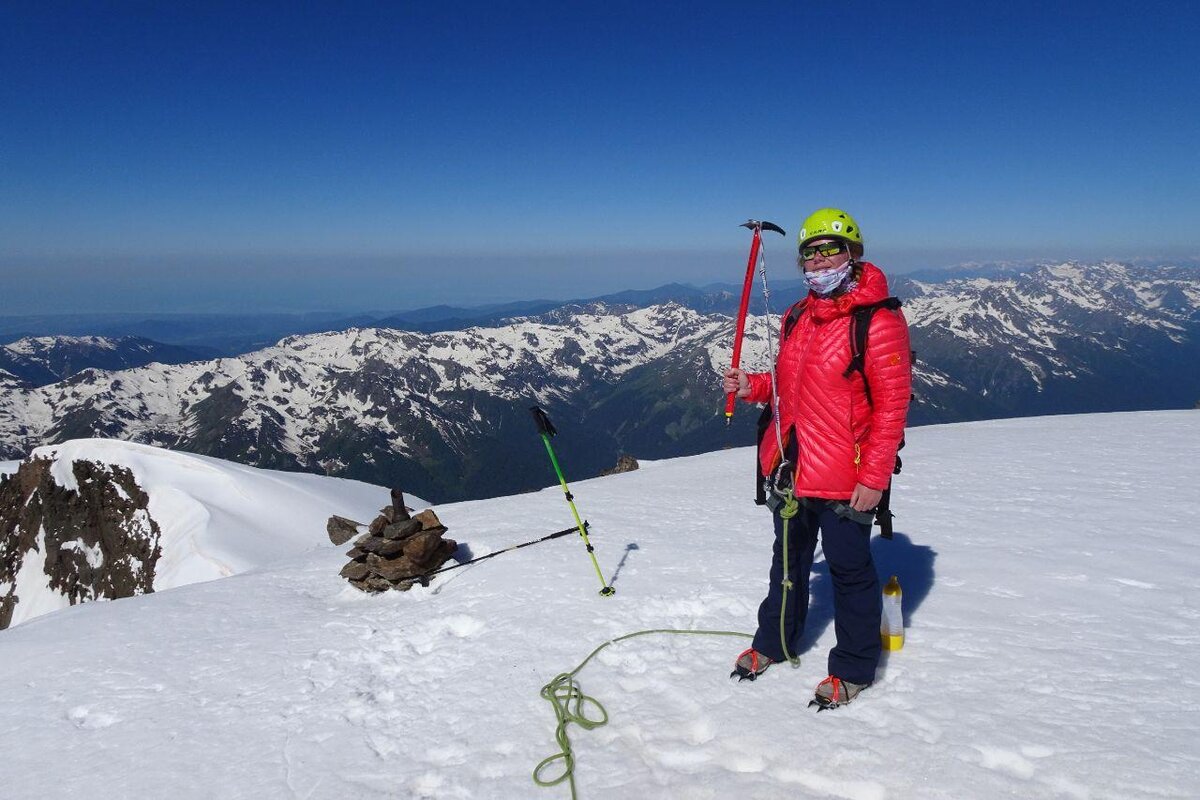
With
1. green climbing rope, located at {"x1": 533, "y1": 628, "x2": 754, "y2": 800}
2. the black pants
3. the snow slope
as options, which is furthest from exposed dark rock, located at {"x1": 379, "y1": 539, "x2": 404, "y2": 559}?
the snow slope

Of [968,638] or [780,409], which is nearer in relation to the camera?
[780,409]

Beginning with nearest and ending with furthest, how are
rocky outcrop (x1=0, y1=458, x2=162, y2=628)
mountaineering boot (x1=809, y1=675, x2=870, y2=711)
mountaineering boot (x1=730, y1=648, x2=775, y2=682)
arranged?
mountaineering boot (x1=809, y1=675, x2=870, y2=711), mountaineering boot (x1=730, y1=648, x2=775, y2=682), rocky outcrop (x1=0, y1=458, x2=162, y2=628)

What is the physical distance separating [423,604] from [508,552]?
6.83 ft

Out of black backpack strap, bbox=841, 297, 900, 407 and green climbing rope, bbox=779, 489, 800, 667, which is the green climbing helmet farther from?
green climbing rope, bbox=779, 489, 800, 667

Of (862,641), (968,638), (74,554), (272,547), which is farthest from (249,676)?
(74,554)

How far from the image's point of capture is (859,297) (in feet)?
17.8

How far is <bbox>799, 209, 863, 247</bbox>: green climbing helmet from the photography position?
5473 millimetres

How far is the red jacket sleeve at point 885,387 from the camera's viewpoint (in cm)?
524

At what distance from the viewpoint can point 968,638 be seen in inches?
265

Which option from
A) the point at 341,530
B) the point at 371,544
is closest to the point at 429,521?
the point at 371,544

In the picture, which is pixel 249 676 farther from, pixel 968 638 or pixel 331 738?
pixel 968 638

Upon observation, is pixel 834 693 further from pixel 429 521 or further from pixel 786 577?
pixel 429 521

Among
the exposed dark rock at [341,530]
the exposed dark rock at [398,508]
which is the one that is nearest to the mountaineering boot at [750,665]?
the exposed dark rock at [398,508]

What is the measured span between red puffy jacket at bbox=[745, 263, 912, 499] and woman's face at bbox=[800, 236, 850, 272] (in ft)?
0.96
